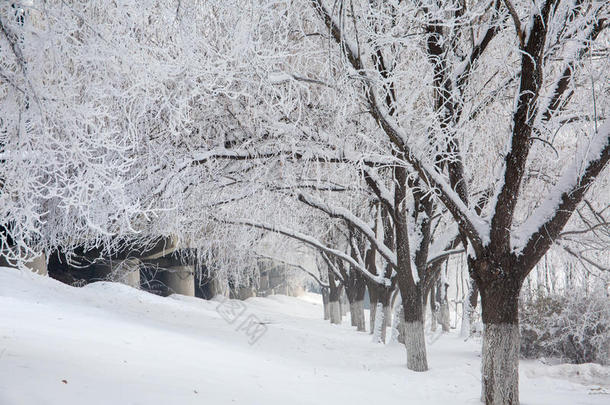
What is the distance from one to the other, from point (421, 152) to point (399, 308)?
22.1 feet

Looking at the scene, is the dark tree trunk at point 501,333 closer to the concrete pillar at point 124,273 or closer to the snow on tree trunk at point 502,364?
the snow on tree trunk at point 502,364

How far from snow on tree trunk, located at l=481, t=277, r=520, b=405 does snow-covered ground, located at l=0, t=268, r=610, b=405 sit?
3.25 feet

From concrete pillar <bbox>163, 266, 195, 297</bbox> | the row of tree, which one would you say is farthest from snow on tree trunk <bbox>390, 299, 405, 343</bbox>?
concrete pillar <bbox>163, 266, 195, 297</bbox>

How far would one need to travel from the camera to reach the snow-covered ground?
16.8ft

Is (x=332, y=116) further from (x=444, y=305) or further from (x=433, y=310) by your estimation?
(x=444, y=305)

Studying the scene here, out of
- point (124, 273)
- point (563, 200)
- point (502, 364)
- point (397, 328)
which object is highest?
point (563, 200)

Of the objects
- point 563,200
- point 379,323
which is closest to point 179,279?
point 379,323

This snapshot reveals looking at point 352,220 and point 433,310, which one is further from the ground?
point 352,220

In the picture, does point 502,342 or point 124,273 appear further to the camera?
point 124,273

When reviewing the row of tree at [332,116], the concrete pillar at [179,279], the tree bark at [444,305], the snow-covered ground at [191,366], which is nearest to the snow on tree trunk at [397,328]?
the snow-covered ground at [191,366]

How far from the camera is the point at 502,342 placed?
6.32 metres

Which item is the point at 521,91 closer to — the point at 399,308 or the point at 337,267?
the point at 399,308

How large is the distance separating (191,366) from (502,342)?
Answer: 13.2ft

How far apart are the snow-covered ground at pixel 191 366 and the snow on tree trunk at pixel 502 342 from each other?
99 centimetres
